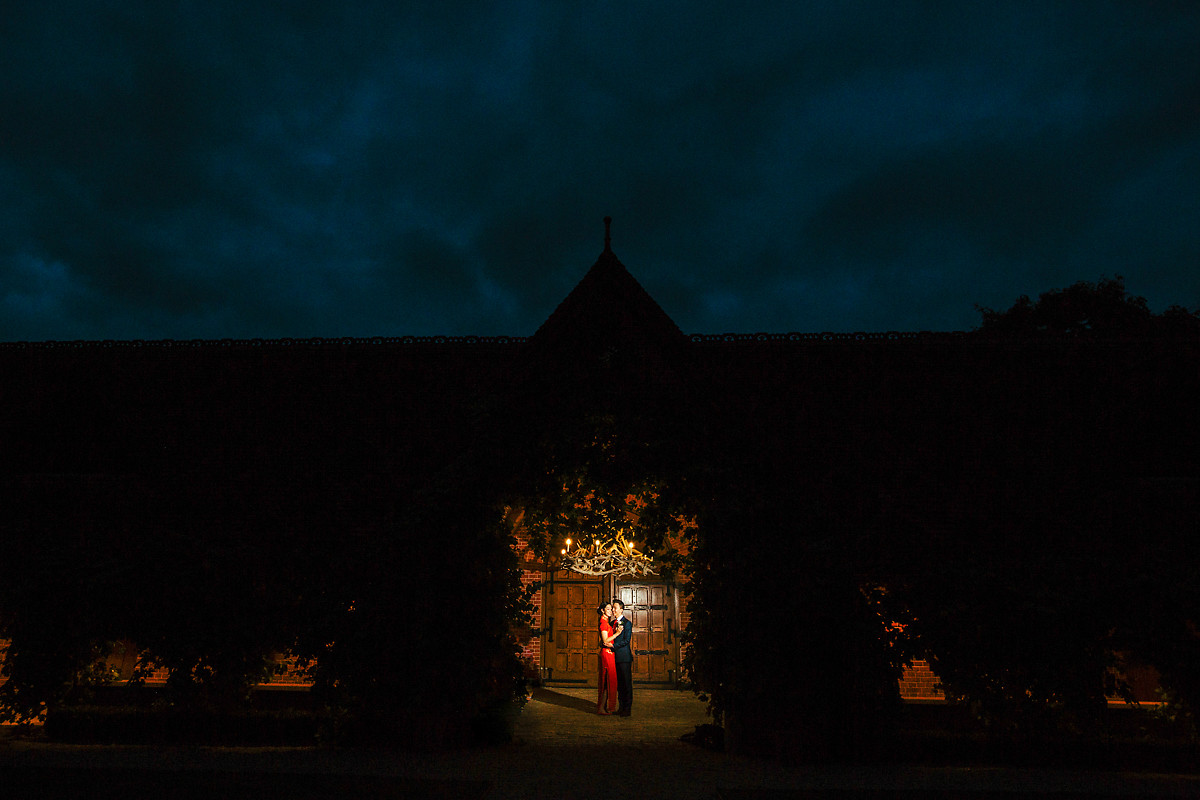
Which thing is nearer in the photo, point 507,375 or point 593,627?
point 507,375

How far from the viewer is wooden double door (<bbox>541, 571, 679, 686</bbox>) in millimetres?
14242

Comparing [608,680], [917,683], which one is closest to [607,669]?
[608,680]

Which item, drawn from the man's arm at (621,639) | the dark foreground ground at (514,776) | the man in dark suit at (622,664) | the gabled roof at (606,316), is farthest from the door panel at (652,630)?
the gabled roof at (606,316)

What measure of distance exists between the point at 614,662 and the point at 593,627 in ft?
13.4

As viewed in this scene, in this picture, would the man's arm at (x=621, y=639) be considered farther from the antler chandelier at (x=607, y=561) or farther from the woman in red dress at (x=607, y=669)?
the antler chandelier at (x=607, y=561)

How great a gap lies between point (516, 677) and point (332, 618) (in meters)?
2.26

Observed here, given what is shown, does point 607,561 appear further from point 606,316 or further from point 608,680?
point 606,316

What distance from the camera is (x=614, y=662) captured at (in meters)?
10.5

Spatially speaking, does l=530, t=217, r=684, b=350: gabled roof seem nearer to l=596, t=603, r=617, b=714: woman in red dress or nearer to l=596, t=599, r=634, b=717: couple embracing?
l=596, t=599, r=634, b=717: couple embracing

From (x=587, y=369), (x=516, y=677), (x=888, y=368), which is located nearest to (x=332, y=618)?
(x=516, y=677)

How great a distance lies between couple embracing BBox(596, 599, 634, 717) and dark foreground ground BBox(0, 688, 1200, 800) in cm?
211

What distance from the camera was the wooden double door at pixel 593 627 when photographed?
561 inches

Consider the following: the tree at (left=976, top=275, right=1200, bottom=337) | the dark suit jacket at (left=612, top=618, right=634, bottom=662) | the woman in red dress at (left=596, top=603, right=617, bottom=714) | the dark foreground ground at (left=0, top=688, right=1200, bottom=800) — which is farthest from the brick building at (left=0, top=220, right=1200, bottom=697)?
the tree at (left=976, top=275, right=1200, bottom=337)

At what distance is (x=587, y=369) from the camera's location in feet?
26.9
